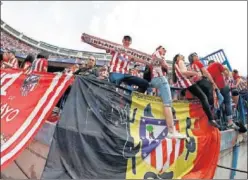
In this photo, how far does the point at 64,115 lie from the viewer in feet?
13.2

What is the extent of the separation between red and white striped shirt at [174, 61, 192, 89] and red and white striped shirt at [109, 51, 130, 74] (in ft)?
3.32

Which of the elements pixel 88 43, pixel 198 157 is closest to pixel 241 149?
pixel 198 157

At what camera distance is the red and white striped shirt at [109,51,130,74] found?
5.19 meters

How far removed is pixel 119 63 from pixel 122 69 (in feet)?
0.44

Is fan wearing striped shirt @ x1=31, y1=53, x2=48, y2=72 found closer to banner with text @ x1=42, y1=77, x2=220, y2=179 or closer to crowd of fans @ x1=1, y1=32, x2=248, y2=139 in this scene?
crowd of fans @ x1=1, y1=32, x2=248, y2=139

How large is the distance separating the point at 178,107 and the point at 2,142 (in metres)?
3.05

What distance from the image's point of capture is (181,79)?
226 inches

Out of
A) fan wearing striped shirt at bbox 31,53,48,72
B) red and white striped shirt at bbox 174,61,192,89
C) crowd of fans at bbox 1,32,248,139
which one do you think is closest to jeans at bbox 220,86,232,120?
crowd of fans at bbox 1,32,248,139

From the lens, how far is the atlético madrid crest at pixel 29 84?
14.1 ft

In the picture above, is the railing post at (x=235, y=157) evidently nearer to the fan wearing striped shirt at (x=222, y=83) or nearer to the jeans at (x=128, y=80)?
the fan wearing striped shirt at (x=222, y=83)

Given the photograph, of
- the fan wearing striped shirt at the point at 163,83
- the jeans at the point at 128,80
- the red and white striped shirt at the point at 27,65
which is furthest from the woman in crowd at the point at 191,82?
the red and white striped shirt at the point at 27,65

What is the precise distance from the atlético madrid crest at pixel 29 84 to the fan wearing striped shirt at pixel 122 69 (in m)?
1.37

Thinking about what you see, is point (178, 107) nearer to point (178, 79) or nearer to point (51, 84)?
point (178, 79)

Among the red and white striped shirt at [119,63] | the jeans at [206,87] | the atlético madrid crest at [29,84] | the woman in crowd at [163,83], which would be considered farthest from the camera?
the jeans at [206,87]
